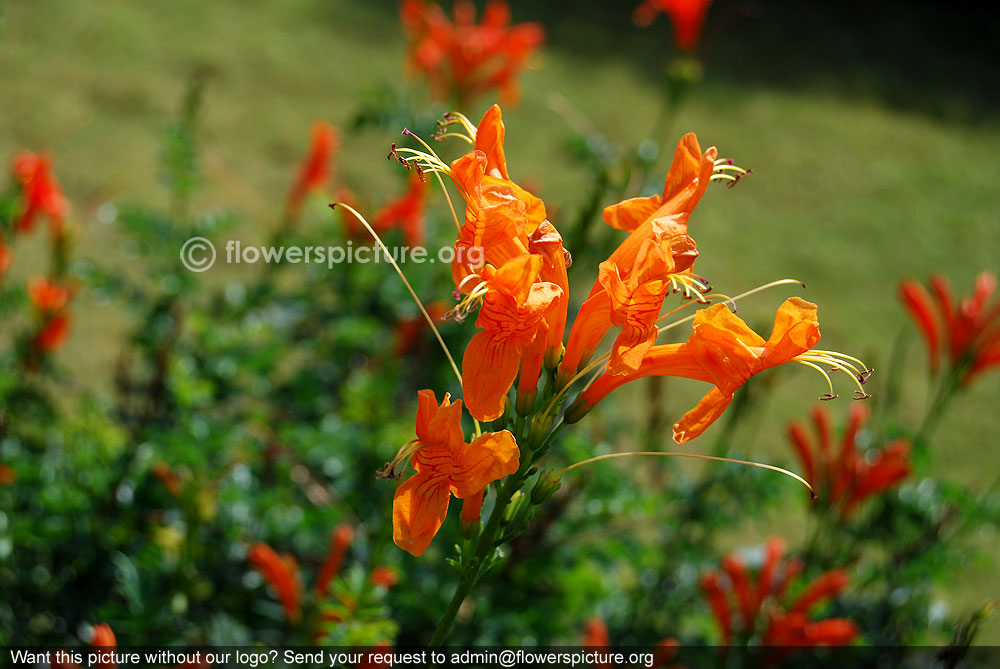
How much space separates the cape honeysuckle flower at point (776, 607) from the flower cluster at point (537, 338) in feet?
2.57

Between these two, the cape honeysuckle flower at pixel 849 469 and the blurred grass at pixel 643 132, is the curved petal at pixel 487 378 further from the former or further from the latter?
the blurred grass at pixel 643 132

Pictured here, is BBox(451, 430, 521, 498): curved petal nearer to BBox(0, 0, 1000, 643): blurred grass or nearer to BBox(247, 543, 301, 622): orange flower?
BBox(247, 543, 301, 622): orange flower

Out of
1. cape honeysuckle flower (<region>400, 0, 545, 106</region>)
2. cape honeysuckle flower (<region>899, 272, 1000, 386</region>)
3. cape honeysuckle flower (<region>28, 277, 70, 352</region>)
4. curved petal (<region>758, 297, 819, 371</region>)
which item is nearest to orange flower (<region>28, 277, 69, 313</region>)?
cape honeysuckle flower (<region>28, 277, 70, 352</region>)

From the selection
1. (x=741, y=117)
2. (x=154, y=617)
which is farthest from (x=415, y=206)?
(x=741, y=117)

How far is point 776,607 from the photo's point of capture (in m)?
1.71

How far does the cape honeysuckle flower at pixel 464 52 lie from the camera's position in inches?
97.9

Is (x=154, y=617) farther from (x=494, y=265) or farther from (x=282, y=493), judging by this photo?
(x=494, y=265)

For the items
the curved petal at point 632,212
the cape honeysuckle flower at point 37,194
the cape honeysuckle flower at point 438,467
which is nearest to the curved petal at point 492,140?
the curved petal at point 632,212

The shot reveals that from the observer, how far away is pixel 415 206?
7.14 feet

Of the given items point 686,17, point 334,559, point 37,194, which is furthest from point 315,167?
point 334,559

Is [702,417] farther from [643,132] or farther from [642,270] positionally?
[643,132]

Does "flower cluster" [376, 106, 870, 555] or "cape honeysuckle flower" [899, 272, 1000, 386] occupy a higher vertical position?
"flower cluster" [376, 106, 870, 555]

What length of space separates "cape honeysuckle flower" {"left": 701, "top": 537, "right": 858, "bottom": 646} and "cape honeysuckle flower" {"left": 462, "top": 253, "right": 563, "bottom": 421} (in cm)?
96

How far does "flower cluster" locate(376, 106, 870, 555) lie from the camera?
862mm
